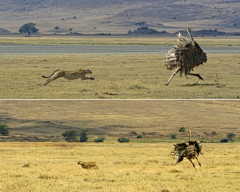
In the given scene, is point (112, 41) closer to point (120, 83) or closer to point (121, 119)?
point (121, 119)

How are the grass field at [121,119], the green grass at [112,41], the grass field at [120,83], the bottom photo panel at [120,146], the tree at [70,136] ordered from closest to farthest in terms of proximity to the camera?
the bottom photo panel at [120,146] → the grass field at [120,83] → the tree at [70,136] → the grass field at [121,119] → the green grass at [112,41]

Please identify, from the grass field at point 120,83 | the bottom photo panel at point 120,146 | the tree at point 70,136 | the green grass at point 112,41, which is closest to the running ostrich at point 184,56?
the grass field at point 120,83

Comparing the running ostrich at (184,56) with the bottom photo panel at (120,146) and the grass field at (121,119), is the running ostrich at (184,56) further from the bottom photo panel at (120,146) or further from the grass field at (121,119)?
the grass field at (121,119)

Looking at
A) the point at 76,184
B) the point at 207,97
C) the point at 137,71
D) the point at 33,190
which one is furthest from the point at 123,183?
the point at 137,71

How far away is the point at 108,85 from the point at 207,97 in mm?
7872

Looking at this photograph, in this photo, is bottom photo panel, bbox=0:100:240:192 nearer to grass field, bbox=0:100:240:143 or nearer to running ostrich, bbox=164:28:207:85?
grass field, bbox=0:100:240:143

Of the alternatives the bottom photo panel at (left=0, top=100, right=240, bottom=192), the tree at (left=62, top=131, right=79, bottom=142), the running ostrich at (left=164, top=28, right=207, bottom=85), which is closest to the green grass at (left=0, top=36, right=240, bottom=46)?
the bottom photo panel at (left=0, top=100, right=240, bottom=192)

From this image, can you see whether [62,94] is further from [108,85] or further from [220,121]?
[220,121]

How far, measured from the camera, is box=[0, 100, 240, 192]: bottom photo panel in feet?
77.2

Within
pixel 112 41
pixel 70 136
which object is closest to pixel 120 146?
pixel 70 136

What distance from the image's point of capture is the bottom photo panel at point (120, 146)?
2353cm

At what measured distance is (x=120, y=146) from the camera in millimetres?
70188

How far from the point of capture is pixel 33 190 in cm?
2136

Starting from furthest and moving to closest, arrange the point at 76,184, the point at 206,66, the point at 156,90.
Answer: the point at 206,66 < the point at 156,90 < the point at 76,184
